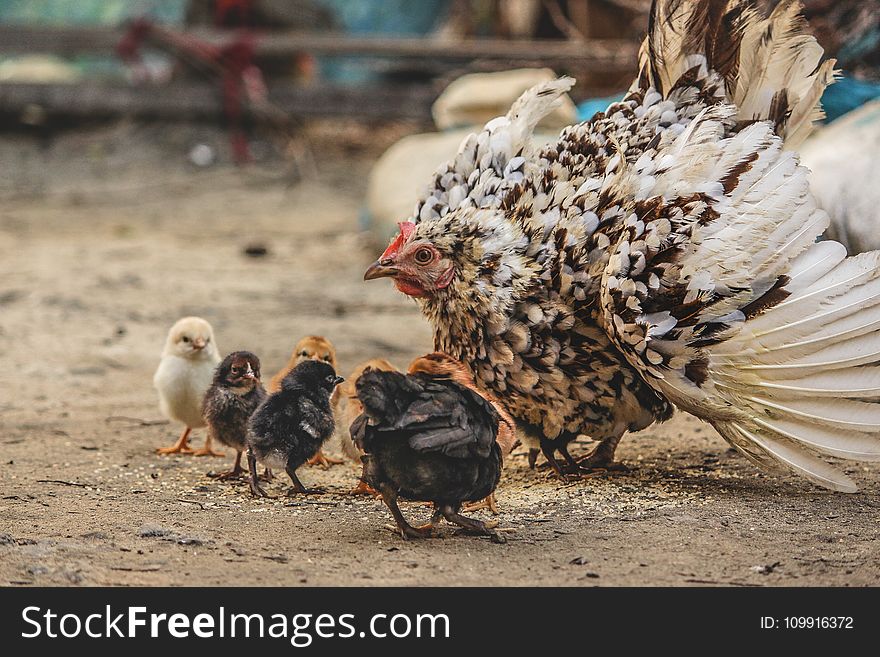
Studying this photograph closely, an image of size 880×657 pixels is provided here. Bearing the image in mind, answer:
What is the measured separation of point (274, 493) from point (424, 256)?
852 millimetres

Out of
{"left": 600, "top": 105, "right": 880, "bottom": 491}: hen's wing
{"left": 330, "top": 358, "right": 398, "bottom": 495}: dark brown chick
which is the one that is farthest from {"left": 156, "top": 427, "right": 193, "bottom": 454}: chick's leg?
{"left": 600, "top": 105, "right": 880, "bottom": 491}: hen's wing

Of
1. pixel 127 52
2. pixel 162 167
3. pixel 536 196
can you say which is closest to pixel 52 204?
pixel 162 167

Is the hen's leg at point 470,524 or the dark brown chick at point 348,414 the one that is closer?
the hen's leg at point 470,524

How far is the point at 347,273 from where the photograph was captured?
7328 mm

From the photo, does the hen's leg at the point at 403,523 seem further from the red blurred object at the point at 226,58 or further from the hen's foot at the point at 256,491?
the red blurred object at the point at 226,58

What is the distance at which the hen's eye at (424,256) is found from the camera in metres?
3.30

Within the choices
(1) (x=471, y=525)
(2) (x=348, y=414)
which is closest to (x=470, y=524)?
(1) (x=471, y=525)

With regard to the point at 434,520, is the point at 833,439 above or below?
above

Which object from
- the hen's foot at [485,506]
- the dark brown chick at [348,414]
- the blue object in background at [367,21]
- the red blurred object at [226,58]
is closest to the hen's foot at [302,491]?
the dark brown chick at [348,414]

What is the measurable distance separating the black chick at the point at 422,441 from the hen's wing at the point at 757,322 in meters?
0.59

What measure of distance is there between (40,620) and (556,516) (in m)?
1.41

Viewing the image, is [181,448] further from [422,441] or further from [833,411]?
[833,411]

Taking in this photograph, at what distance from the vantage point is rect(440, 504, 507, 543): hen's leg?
290cm

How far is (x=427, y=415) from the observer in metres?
2.79
